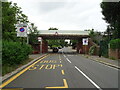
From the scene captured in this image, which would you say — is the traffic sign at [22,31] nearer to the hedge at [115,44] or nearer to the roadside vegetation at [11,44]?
the roadside vegetation at [11,44]

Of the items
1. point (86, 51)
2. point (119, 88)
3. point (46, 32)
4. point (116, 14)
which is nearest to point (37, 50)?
point (46, 32)

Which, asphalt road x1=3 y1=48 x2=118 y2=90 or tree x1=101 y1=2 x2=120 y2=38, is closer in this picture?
asphalt road x1=3 y1=48 x2=118 y2=90

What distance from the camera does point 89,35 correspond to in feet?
166

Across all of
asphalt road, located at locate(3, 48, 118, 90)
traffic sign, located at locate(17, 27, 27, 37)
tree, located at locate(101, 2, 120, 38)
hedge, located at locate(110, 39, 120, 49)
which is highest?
tree, located at locate(101, 2, 120, 38)

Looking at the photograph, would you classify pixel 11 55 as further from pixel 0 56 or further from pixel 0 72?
pixel 0 72

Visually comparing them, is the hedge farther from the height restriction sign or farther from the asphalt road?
the height restriction sign

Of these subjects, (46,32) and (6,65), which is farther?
(46,32)

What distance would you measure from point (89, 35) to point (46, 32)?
37.2 feet

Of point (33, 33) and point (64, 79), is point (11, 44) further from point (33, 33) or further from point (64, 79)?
point (33, 33)

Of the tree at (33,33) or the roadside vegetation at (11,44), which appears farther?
the tree at (33,33)

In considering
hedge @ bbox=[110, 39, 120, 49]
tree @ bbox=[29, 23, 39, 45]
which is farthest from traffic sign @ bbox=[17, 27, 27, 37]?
tree @ bbox=[29, 23, 39, 45]

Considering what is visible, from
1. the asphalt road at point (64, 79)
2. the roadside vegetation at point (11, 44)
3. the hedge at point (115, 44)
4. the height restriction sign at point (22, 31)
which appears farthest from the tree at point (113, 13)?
the asphalt road at point (64, 79)

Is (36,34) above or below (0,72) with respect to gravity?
above

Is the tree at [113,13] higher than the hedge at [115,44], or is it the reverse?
the tree at [113,13]
